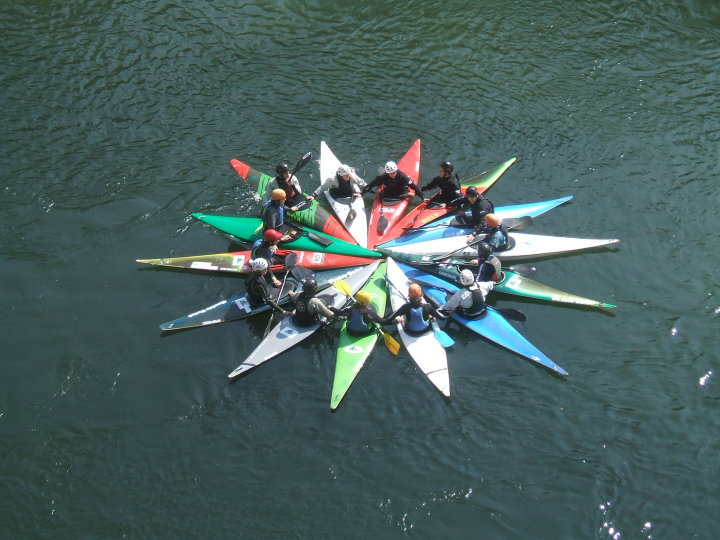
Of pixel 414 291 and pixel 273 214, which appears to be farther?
pixel 273 214

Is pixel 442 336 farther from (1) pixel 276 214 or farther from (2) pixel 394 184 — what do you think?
(1) pixel 276 214

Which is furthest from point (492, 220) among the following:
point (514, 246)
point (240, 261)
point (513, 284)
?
point (240, 261)

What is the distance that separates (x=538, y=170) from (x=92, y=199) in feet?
42.6

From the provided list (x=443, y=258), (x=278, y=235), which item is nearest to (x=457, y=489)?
(x=443, y=258)

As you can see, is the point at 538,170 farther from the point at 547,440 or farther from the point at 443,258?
the point at 547,440


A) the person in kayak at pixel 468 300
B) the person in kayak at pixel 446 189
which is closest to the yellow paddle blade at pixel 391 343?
the person in kayak at pixel 468 300

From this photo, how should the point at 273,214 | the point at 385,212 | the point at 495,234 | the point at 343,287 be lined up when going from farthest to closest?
the point at 385,212 < the point at 273,214 < the point at 495,234 < the point at 343,287

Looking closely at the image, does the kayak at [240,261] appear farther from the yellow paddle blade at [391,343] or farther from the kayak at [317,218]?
the yellow paddle blade at [391,343]

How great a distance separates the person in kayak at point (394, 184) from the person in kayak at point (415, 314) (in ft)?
13.9

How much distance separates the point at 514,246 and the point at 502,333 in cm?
293

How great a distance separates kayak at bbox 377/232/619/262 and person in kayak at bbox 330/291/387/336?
8.29 feet

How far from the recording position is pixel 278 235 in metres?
18.2

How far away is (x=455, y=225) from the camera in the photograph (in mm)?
19031

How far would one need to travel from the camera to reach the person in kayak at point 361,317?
53.2 feet
